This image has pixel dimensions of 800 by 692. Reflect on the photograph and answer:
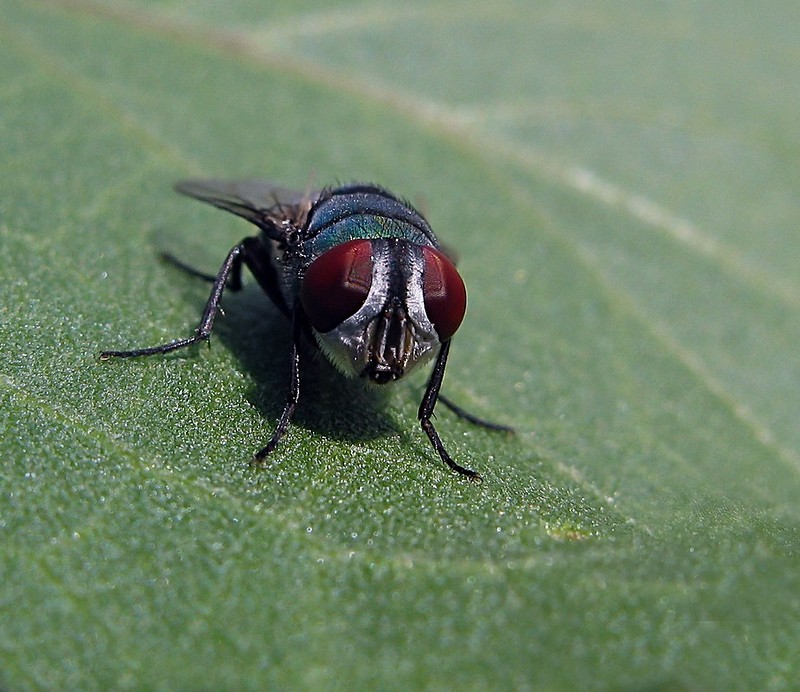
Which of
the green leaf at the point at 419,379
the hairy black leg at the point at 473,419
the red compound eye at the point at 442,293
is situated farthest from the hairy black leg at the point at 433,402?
the hairy black leg at the point at 473,419

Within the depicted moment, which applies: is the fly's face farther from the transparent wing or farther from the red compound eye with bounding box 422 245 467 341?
the transparent wing

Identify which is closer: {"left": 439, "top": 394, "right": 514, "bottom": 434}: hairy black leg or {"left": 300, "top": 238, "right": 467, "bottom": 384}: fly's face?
{"left": 300, "top": 238, "right": 467, "bottom": 384}: fly's face

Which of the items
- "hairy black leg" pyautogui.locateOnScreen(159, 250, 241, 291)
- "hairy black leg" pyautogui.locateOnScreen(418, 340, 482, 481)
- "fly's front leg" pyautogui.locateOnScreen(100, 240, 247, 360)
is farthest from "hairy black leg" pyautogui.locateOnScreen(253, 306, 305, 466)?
"hairy black leg" pyautogui.locateOnScreen(159, 250, 241, 291)

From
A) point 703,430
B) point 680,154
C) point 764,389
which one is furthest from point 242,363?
point 680,154

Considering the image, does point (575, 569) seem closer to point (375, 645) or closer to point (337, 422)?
point (375, 645)

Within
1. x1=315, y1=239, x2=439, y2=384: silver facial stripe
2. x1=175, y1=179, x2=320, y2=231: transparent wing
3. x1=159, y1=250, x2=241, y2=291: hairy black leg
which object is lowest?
x1=159, y1=250, x2=241, y2=291: hairy black leg

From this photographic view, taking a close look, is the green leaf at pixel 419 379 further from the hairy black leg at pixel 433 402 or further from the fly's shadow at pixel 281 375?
the hairy black leg at pixel 433 402

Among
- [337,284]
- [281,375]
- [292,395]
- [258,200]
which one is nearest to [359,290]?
[337,284]
